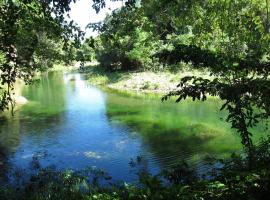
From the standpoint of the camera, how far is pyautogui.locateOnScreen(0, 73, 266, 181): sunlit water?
1580cm

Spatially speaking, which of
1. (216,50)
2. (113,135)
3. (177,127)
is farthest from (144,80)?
Answer: (216,50)

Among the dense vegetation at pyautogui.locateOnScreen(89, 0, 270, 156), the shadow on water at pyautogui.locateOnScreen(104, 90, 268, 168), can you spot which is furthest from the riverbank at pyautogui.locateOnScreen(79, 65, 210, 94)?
the dense vegetation at pyautogui.locateOnScreen(89, 0, 270, 156)

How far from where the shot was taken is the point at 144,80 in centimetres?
3944

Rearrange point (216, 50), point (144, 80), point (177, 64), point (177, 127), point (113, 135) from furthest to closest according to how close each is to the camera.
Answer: point (144, 80)
point (177, 127)
point (113, 135)
point (216, 50)
point (177, 64)

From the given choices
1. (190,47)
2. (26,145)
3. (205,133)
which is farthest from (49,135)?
(190,47)

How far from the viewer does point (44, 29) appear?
8594 millimetres

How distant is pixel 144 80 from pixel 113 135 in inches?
773

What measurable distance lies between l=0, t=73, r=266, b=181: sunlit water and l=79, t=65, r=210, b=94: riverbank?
4042mm

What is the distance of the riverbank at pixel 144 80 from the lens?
35.4 meters

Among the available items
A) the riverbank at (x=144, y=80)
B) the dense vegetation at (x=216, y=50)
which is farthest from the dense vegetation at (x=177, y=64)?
the riverbank at (x=144, y=80)

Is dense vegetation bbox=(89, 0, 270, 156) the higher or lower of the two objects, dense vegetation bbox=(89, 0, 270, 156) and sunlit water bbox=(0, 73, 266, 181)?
the higher

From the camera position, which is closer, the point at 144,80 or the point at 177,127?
the point at 177,127

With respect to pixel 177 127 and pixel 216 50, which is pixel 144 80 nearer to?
pixel 177 127

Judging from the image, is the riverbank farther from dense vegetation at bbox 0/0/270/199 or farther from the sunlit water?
dense vegetation at bbox 0/0/270/199
